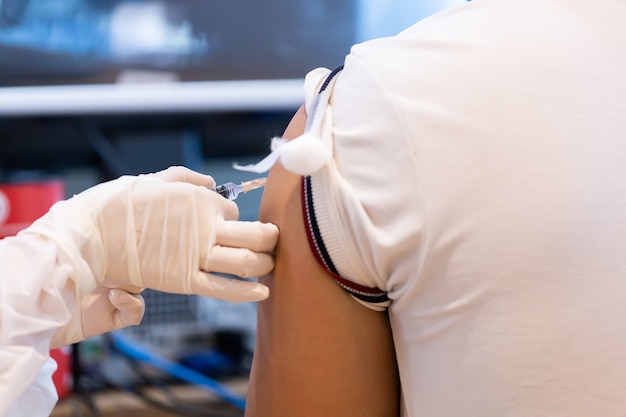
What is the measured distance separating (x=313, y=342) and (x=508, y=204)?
26 centimetres

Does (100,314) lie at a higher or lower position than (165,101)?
lower

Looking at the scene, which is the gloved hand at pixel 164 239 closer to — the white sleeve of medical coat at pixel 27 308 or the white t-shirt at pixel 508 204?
the white sleeve of medical coat at pixel 27 308

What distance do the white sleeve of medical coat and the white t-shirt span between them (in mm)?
306

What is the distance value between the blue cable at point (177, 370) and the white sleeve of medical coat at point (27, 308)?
1.01 metres

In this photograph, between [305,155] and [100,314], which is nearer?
[305,155]

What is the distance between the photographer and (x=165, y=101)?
1.74 metres

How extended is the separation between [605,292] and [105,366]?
1.46m

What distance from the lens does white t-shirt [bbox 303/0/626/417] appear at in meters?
0.61

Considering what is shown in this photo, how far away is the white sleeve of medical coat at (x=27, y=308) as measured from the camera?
66 cm

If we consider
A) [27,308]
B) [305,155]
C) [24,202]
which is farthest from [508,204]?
[24,202]

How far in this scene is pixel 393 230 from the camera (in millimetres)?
631

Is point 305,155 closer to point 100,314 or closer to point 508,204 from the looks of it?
point 508,204

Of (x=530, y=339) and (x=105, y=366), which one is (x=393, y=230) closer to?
(x=530, y=339)

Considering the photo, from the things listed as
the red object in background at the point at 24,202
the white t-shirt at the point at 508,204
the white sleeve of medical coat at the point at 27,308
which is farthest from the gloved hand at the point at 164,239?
the red object in background at the point at 24,202
